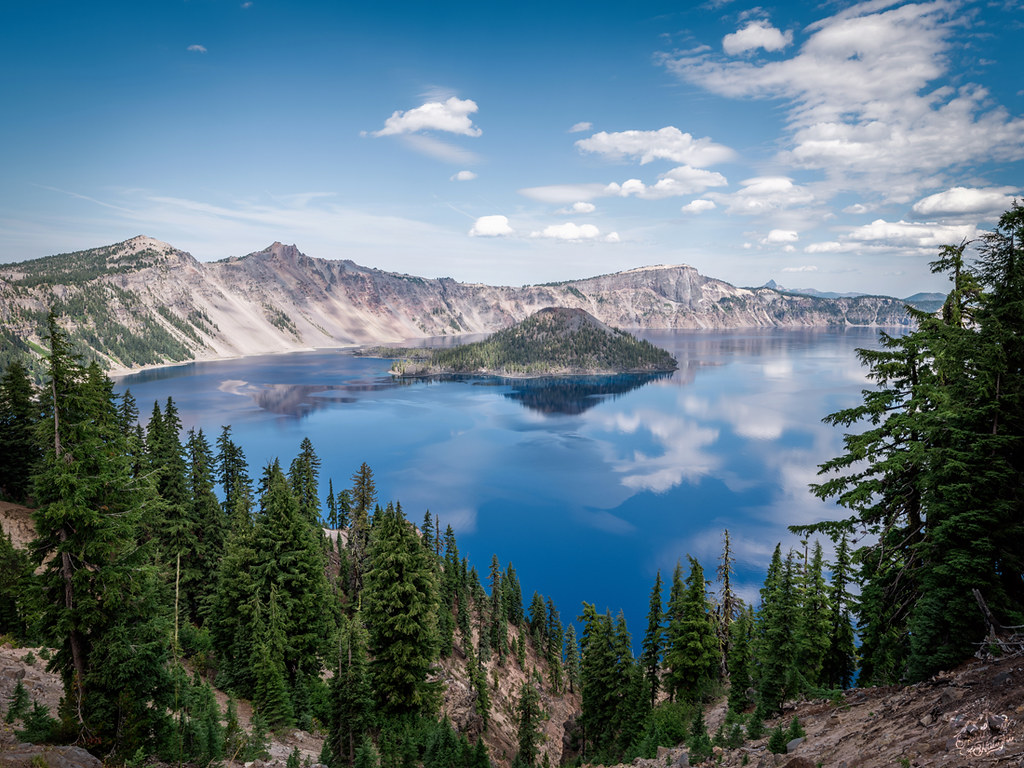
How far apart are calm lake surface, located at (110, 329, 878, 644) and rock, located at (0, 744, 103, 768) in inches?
2201

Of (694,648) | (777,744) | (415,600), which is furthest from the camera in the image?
(694,648)

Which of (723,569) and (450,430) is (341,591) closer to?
(723,569)

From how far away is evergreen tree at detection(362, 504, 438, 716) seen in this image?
24.1 meters

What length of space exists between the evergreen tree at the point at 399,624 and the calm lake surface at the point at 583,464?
40.8m

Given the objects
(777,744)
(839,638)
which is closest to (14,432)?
(777,744)

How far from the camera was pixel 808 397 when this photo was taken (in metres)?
161

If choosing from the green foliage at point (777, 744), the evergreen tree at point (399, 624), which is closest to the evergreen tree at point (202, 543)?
the evergreen tree at point (399, 624)

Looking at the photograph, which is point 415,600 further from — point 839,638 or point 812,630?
point 839,638

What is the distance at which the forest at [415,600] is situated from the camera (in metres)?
13.2

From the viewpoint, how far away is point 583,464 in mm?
111625

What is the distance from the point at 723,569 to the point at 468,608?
30.8 metres

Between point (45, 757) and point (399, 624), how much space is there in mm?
14311

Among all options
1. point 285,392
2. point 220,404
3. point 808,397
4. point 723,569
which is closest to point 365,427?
point 220,404

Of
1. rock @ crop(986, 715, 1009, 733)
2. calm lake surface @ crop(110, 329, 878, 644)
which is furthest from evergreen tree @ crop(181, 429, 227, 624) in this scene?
calm lake surface @ crop(110, 329, 878, 644)
